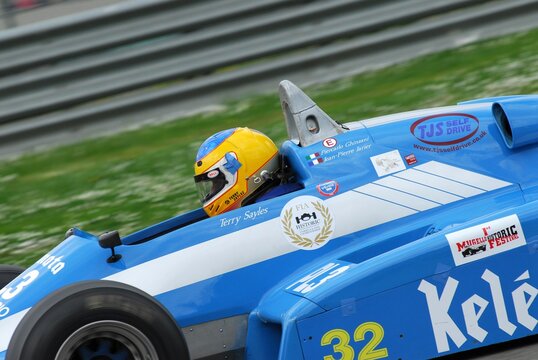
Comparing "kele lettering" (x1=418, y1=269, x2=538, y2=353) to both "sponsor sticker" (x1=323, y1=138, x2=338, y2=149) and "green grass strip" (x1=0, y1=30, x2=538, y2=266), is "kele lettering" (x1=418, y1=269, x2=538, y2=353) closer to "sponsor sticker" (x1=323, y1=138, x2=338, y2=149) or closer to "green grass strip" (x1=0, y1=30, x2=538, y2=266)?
"sponsor sticker" (x1=323, y1=138, x2=338, y2=149)

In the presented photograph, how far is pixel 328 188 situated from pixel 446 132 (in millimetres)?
705

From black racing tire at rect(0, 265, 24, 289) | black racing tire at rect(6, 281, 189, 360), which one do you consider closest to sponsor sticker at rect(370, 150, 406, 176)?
black racing tire at rect(6, 281, 189, 360)

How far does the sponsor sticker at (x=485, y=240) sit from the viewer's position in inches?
178

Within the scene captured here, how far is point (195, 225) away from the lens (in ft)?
16.0

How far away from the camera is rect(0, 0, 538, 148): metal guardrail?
31.0 ft

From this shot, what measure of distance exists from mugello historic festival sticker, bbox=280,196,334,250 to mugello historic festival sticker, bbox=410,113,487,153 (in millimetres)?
628

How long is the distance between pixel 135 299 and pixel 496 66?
20.2 feet

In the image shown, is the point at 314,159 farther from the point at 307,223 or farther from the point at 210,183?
the point at 210,183

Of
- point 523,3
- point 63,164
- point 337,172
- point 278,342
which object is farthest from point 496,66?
point 278,342

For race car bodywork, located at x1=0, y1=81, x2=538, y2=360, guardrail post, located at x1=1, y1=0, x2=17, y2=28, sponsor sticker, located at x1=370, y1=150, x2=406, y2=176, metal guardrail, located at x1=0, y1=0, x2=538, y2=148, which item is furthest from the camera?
metal guardrail, located at x1=0, y1=0, x2=538, y2=148

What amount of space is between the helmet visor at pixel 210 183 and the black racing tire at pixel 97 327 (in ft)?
3.41

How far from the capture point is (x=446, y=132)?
203 inches

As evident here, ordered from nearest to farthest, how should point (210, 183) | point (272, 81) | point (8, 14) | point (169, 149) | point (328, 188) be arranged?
point (328, 188), point (210, 183), point (169, 149), point (8, 14), point (272, 81)

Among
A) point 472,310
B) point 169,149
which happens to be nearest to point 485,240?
point 472,310
